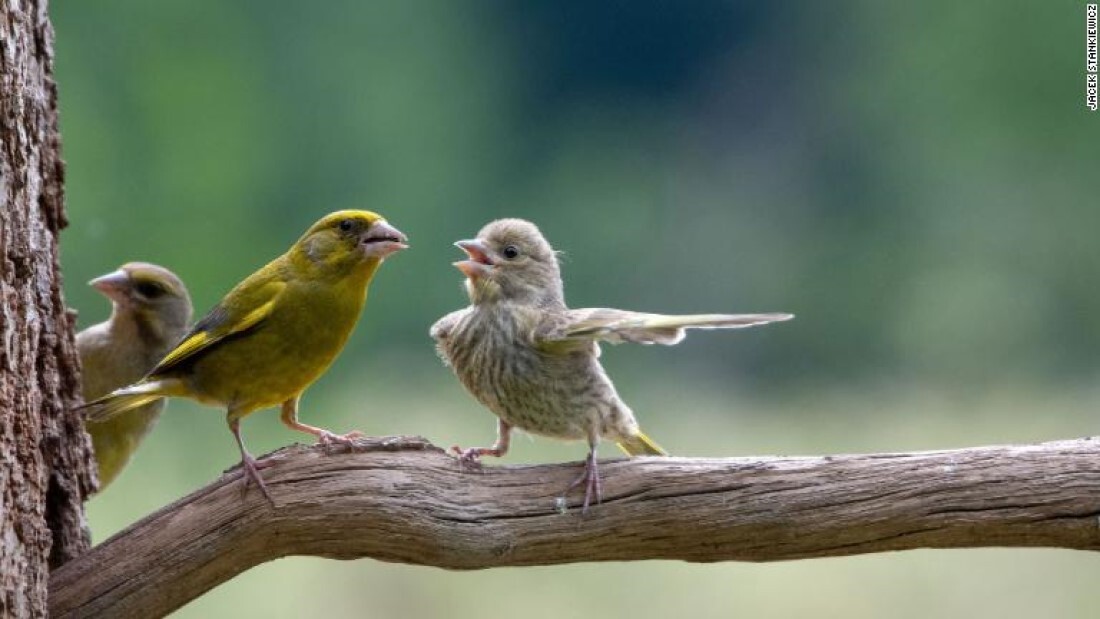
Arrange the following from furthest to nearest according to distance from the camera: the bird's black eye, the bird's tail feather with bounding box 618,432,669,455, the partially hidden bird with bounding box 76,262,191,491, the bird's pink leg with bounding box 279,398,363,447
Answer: the bird's black eye < the partially hidden bird with bounding box 76,262,191,491 < the bird's tail feather with bounding box 618,432,669,455 < the bird's pink leg with bounding box 279,398,363,447

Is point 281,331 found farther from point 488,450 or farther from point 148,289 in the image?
point 148,289

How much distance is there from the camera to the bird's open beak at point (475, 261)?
3.91 meters

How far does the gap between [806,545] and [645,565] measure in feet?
8.15

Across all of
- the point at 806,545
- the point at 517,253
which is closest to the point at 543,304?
the point at 517,253

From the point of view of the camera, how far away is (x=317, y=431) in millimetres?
3699

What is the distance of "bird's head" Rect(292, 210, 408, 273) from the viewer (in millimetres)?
3703

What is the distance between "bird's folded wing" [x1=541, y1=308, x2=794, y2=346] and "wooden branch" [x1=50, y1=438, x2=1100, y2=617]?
11.8 inches

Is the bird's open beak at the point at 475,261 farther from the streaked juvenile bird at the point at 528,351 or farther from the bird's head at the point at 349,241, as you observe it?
the bird's head at the point at 349,241

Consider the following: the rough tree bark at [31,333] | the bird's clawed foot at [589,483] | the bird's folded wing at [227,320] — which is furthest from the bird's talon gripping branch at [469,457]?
the rough tree bark at [31,333]

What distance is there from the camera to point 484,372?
3.77 meters

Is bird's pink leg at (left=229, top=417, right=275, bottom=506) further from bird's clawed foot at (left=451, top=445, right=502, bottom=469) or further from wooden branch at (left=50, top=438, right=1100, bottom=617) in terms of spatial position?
bird's clawed foot at (left=451, top=445, right=502, bottom=469)

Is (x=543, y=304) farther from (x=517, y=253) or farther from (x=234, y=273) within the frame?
(x=234, y=273)

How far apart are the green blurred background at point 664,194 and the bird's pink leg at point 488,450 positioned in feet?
5.70

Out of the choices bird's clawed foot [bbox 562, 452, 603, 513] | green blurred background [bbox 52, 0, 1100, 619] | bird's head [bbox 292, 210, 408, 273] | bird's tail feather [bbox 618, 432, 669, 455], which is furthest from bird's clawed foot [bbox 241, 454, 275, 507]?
green blurred background [bbox 52, 0, 1100, 619]
